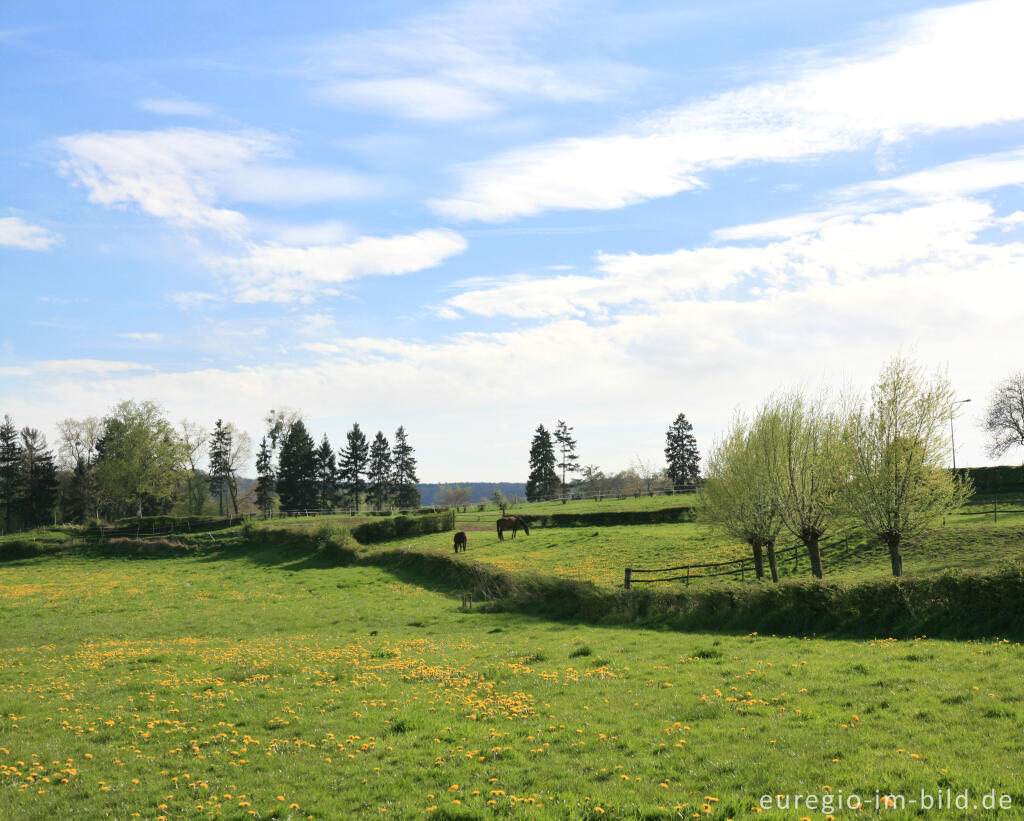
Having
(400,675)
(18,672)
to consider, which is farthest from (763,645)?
(18,672)

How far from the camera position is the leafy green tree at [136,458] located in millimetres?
100312

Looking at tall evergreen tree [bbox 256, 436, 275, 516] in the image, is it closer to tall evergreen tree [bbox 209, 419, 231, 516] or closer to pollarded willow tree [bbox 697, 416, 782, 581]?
tall evergreen tree [bbox 209, 419, 231, 516]

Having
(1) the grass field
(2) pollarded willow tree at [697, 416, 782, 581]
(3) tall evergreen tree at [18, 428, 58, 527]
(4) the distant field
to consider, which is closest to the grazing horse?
(4) the distant field

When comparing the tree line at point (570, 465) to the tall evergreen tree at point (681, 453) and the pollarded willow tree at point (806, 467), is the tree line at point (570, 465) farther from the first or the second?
the pollarded willow tree at point (806, 467)

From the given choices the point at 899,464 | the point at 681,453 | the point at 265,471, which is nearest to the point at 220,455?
the point at 265,471

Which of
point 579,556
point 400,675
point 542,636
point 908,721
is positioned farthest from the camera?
point 579,556

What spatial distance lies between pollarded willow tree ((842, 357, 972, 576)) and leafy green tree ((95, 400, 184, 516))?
99483 mm

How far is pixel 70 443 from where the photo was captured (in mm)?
117625

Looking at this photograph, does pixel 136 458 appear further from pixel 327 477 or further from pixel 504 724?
pixel 504 724

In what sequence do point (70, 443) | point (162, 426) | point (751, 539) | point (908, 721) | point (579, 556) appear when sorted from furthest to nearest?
point (70, 443), point (162, 426), point (579, 556), point (751, 539), point (908, 721)

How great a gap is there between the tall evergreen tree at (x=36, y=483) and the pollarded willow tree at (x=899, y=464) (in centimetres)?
11522

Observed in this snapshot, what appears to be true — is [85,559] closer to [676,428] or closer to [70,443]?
A: [70,443]

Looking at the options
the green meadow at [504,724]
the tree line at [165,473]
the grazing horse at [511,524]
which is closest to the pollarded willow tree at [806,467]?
the green meadow at [504,724]

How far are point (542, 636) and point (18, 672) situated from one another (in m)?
16.7
